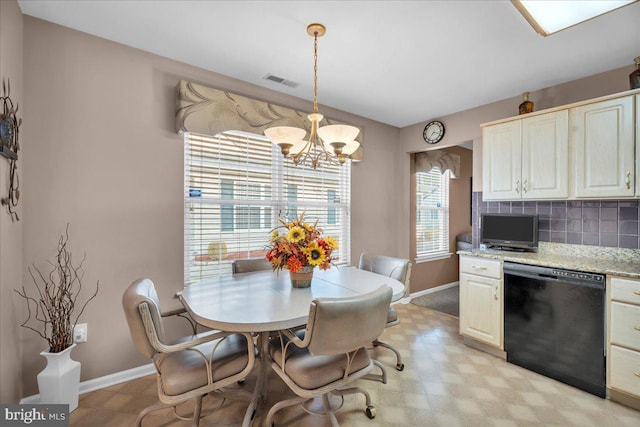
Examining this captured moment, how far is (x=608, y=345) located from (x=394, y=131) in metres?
3.37

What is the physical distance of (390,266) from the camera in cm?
268

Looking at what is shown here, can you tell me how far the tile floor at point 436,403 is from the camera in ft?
6.07

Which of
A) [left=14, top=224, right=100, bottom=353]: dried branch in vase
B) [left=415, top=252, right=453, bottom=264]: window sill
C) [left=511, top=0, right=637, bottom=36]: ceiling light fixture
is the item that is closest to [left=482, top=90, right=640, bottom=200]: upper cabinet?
[left=511, top=0, right=637, bottom=36]: ceiling light fixture

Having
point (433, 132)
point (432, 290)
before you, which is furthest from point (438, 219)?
point (433, 132)

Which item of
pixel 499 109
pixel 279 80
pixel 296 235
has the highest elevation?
pixel 279 80

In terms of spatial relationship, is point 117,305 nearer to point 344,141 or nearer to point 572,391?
point 344,141

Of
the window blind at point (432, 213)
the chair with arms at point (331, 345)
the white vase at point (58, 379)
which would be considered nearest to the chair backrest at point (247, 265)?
the chair with arms at point (331, 345)

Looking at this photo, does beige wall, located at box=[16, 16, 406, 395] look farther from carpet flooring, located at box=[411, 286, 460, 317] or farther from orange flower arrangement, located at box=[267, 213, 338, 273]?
carpet flooring, located at box=[411, 286, 460, 317]

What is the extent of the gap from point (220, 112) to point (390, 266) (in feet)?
6.96

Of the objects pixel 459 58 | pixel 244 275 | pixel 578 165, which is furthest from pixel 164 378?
pixel 578 165

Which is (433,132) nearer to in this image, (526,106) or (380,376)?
(526,106)

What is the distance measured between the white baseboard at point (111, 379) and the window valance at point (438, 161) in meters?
4.15

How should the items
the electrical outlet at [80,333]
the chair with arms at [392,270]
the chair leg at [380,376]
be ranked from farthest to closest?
1. the chair with arms at [392,270]
2. the chair leg at [380,376]
3. the electrical outlet at [80,333]

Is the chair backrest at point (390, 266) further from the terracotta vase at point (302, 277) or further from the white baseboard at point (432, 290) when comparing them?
the white baseboard at point (432, 290)
